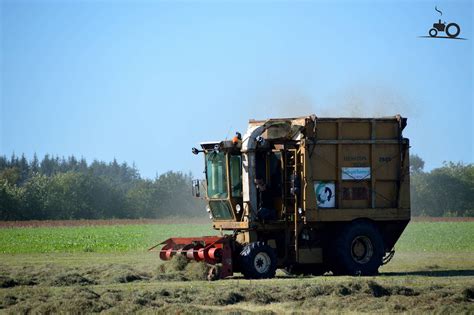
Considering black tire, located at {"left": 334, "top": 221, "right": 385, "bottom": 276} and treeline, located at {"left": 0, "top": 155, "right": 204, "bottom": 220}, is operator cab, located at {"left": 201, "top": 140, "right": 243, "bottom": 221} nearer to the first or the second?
black tire, located at {"left": 334, "top": 221, "right": 385, "bottom": 276}

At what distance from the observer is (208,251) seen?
2573 centimetres

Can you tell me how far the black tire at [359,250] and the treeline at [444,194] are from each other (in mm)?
64645

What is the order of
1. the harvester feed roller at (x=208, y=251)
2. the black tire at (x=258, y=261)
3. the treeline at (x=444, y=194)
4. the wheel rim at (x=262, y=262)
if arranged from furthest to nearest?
the treeline at (x=444, y=194) < the wheel rim at (x=262, y=262) < the harvester feed roller at (x=208, y=251) < the black tire at (x=258, y=261)

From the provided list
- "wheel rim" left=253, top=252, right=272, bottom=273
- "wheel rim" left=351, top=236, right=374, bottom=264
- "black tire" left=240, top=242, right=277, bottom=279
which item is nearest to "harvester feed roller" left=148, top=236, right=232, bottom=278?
"black tire" left=240, top=242, right=277, bottom=279

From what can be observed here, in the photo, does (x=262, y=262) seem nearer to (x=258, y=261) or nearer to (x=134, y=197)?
(x=258, y=261)

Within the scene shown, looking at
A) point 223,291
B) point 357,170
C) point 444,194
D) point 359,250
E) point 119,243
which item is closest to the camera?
point 223,291

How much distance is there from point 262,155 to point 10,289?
7.73 meters

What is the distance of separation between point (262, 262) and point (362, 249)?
3134mm

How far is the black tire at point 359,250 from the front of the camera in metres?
26.4

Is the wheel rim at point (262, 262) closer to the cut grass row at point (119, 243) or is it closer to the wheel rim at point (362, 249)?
the wheel rim at point (362, 249)

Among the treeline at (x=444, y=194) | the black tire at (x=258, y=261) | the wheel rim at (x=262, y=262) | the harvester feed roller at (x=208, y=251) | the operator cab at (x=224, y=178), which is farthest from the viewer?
the treeline at (x=444, y=194)

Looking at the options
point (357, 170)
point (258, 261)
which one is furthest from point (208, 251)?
point (357, 170)

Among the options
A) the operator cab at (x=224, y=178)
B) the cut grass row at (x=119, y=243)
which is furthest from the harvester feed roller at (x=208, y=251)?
the cut grass row at (x=119, y=243)

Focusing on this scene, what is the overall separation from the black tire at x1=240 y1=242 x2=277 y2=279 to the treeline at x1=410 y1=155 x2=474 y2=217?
66.6 metres
